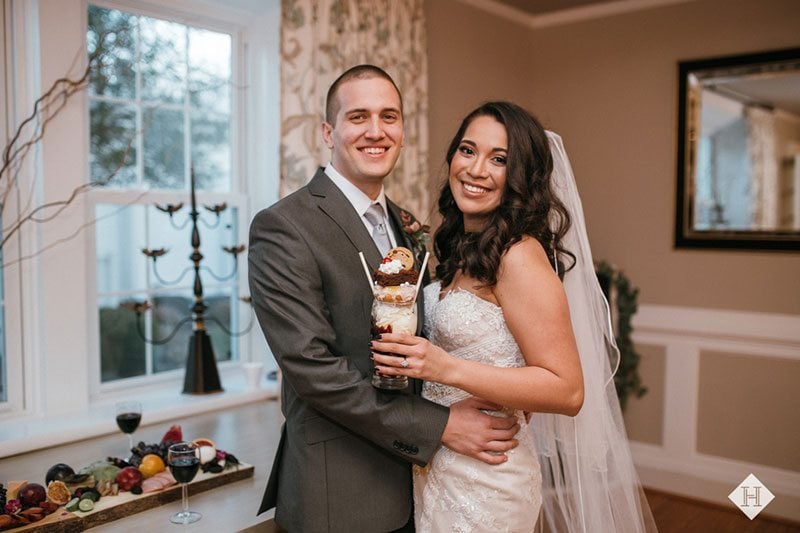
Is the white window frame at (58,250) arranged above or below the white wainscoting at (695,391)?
above

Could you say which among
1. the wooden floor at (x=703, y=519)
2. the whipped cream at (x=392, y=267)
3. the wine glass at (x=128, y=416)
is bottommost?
the wooden floor at (x=703, y=519)

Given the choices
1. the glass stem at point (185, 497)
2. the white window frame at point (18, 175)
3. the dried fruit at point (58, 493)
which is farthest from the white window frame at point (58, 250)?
the glass stem at point (185, 497)

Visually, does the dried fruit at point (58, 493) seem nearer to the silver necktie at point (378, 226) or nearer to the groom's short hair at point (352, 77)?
the silver necktie at point (378, 226)

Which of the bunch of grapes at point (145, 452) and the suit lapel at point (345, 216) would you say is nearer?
the suit lapel at point (345, 216)

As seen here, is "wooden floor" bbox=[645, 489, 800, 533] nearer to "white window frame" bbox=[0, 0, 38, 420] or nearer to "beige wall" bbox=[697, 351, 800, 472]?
"beige wall" bbox=[697, 351, 800, 472]

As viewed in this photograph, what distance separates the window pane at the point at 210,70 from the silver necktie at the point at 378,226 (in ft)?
5.14

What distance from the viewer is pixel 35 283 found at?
2.58m

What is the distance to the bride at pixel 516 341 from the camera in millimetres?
1683

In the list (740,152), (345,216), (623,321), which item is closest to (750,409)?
(623,321)

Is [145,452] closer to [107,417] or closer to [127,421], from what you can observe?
[127,421]

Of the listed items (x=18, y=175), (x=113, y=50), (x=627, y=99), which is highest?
(x=627, y=99)

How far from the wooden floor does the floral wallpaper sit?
2.17m

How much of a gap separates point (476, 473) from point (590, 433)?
0.49m

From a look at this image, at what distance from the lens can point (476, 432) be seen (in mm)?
1722
